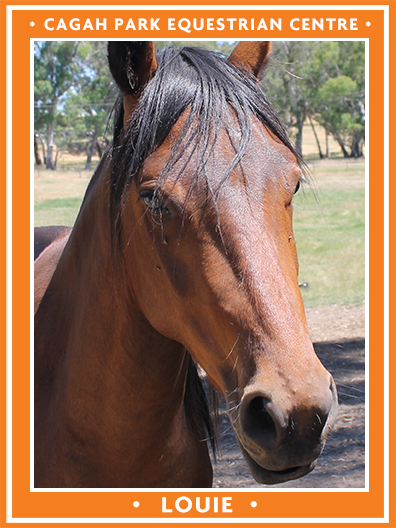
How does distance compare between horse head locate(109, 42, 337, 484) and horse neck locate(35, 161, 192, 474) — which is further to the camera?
horse neck locate(35, 161, 192, 474)

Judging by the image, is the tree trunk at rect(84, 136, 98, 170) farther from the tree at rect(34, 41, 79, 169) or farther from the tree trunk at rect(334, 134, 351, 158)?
the tree trunk at rect(334, 134, 351, 158)

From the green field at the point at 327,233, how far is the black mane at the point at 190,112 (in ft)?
1.54

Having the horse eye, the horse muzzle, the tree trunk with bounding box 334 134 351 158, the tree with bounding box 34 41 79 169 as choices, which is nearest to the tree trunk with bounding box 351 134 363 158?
the tree trunk with bounding box 334 134 351 158

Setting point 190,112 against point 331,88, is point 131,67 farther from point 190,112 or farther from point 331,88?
point 331,88

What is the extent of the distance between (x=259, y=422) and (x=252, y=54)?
5.37 ft

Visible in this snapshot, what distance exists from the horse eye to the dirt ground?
1138 millimetres

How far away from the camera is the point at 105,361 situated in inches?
87.5

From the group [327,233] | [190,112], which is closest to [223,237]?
[190,112]

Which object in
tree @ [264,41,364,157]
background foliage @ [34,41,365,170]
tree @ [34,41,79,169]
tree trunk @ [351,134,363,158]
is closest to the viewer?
tree @ [34,41,79,169]

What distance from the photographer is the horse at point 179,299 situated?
1538mm

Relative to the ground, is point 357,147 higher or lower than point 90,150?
higher

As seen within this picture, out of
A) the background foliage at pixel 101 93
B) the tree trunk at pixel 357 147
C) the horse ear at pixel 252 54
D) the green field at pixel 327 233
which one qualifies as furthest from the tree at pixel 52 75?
the horse ear at pixel 252 54

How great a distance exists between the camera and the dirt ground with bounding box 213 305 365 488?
4.54 m

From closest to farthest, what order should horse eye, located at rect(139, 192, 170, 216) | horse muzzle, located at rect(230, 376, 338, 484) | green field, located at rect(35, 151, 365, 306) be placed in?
horse muzzle, located at rect(230, 376, 338, 484), horse eye, located at rect(139, 192, 170, 216), green field, located at rect(35, 151, 365, 306)
